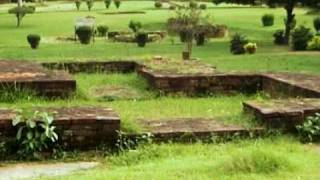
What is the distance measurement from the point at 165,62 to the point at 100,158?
16.5ft

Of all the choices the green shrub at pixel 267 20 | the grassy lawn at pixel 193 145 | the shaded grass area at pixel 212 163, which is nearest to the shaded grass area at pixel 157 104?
the grassy lawn at pixel 193 145

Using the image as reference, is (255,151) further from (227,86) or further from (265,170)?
(227,86)

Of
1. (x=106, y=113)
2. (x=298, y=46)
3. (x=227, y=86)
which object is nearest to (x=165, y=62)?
(x=227, y=86)

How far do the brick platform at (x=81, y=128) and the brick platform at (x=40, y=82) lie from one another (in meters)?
2.18

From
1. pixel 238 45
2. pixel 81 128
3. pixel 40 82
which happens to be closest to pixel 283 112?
pixel 81 128

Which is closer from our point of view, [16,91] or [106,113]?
[106,113]

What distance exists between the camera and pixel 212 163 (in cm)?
512

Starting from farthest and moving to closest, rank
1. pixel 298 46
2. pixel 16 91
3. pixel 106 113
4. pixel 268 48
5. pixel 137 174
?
pixel 268 48, pixel 298 46, pixel 16 91, pixel 106 113, pixel 137 174

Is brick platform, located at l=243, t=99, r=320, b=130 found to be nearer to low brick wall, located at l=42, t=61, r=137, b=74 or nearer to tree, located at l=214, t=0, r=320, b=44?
low brick wall, located at l=42, t=61, r=137, b=74

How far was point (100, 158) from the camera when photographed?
557cm

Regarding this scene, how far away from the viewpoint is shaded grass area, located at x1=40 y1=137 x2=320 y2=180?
15.8ft

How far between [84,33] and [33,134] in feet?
55.7

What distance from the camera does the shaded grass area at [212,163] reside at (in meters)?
4.82

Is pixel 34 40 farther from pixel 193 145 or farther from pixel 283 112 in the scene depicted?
pixel 193 145
